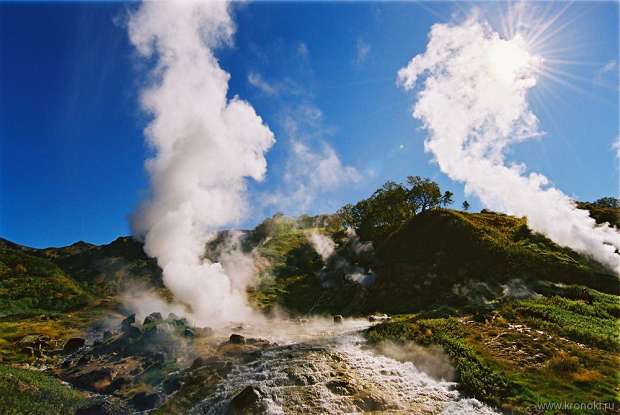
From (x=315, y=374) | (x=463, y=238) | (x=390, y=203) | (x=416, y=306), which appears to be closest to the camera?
(x=315, y=374)

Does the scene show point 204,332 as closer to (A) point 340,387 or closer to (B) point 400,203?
(A) point 340,387

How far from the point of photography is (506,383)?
23.9 meters

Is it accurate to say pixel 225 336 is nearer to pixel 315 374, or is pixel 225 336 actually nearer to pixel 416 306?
pixel 315 374

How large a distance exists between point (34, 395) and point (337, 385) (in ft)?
66.0

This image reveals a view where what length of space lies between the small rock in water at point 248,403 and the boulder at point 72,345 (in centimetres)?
2342

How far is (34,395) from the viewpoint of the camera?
24.2m

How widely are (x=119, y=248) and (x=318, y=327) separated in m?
97.9

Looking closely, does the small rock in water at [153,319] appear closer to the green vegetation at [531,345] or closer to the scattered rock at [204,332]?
the scattered rock at [204,332]

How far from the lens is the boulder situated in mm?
36350

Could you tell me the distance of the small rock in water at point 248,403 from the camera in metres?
21.9

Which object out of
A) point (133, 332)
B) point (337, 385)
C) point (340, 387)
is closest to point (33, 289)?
point (133, 332)

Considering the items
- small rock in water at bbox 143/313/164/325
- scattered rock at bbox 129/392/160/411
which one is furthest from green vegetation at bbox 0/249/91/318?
scattered rock at bbox 129/392/160/411

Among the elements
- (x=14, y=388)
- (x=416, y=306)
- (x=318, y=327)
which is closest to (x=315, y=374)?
(x=318, y=327)

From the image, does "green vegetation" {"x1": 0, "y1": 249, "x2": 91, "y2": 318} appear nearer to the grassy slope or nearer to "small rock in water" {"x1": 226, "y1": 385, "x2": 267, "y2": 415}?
the grassy slope
